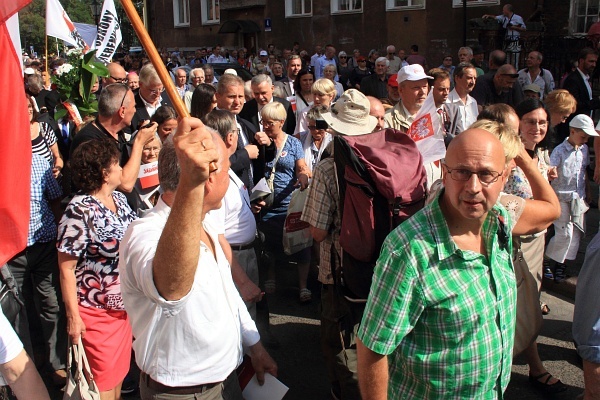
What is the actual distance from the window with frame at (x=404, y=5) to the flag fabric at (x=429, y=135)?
17.3 meters

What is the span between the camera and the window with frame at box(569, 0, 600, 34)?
52.4 feet

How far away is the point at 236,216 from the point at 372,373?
76.6 inches

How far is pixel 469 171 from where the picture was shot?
225 cm

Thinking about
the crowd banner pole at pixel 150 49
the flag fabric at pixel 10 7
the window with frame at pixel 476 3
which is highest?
the window with frame at pixel 476 3

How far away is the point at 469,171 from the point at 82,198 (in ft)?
7.19

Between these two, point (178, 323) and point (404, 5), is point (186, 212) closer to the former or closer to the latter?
point (178, 323)

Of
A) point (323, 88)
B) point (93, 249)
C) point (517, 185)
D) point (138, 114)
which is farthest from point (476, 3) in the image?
point (93, 249)

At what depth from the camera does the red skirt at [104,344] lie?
3.38m

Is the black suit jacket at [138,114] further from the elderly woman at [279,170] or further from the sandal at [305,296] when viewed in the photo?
the sandal at [305,296]

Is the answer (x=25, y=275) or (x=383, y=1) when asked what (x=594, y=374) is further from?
(x=383, y=1)

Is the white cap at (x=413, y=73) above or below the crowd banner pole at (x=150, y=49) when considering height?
below

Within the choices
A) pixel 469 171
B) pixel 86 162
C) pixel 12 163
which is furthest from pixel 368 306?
pixel 86 162

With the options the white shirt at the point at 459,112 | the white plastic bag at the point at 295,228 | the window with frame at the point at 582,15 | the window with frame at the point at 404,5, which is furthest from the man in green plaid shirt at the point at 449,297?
the window with frame at the point at 404,5

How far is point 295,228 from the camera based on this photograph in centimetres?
509
